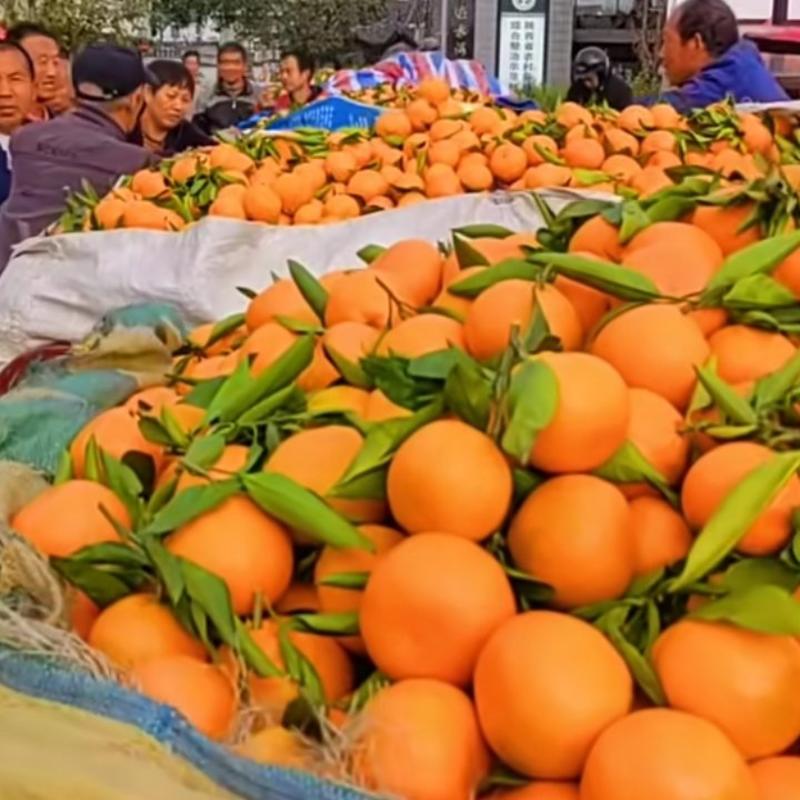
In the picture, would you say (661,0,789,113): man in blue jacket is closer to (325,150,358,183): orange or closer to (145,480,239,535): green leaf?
(325,150,358,183): orange

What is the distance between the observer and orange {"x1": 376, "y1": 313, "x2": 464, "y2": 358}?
3.60ft

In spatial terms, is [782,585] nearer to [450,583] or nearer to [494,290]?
[450,583]

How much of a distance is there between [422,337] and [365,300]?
175 millimetres

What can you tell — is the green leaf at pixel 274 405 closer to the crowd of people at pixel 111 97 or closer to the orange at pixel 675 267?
the orange at pixel 675 267

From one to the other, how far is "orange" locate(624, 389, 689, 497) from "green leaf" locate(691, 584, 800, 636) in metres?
0.15

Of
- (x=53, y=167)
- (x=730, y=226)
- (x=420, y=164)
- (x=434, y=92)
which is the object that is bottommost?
(x=53, y=167)

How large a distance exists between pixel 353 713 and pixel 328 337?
0.43m

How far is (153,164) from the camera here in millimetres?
3570

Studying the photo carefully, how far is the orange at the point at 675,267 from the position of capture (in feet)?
3.81

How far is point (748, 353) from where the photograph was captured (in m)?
1.07

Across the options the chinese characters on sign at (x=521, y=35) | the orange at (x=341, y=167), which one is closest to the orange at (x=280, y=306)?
the orange at (x=341, y=167)

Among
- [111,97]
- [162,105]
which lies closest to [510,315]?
[111,97]

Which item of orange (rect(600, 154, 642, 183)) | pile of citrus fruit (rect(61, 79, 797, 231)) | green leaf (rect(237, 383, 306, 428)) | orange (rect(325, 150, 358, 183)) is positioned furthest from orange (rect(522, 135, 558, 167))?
green leaf (rect(237, 383, 306, 428))

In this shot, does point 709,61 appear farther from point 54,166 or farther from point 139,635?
point 139,635
